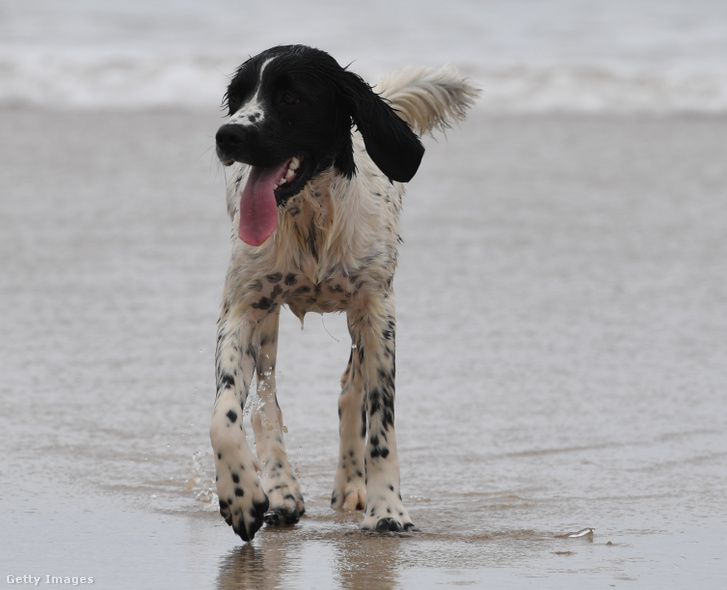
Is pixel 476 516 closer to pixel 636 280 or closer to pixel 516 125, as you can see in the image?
pixel 636 280

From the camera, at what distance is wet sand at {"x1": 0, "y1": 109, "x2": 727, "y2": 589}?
3.52 m

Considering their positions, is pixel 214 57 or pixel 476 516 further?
pixel 214 57

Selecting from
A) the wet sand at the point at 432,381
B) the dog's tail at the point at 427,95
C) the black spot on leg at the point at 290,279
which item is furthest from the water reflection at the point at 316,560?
the dog's tail at the point at 427,95

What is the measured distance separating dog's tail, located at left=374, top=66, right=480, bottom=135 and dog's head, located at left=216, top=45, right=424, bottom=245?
1.10 meters

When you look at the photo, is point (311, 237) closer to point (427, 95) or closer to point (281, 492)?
point (281, 492)

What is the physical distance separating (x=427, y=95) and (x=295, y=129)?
1.48m

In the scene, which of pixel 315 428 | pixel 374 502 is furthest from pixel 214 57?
pixel 374 502

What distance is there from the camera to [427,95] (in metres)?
5.22

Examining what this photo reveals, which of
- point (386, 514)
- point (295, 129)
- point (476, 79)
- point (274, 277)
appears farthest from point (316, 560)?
point (476, 79)

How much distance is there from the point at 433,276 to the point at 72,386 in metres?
2.64

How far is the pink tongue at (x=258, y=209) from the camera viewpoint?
12.3 ft

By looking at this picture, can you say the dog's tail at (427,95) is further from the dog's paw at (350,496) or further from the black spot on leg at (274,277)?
the dog's paw at (350,496)

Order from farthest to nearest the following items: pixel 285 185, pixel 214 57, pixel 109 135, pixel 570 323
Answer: pixel 214 57 < pixel 109 135 < pixel 570 323 < pixel 285 185

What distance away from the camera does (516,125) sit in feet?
43.9
